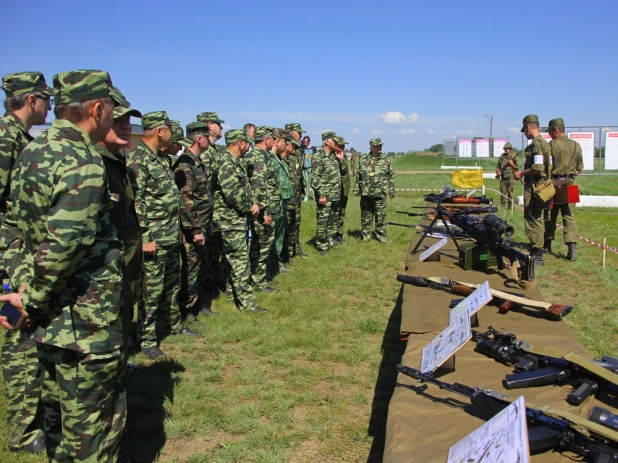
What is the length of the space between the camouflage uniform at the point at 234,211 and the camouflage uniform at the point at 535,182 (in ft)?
15.8

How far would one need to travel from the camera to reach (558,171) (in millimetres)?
8469

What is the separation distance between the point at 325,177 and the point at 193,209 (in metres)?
4.22

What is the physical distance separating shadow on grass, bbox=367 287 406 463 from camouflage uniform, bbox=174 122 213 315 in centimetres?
228

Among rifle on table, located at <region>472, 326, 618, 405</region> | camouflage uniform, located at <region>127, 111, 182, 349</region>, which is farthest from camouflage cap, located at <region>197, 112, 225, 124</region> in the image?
rifle on table, located at <region>472, 326, 618, 405</region>

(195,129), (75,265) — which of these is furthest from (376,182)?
(75,265)

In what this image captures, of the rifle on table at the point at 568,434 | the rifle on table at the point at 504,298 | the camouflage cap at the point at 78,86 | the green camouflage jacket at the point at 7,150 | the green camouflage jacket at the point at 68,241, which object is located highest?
the camouflage cap at the point at 78,86

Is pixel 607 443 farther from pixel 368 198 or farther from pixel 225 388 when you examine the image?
pixel 368 198

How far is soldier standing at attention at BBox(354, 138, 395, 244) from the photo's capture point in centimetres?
987

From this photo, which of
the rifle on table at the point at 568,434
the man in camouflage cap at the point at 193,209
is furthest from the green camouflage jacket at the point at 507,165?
the rifle on table at the point at 568,434

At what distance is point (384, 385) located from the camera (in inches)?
172

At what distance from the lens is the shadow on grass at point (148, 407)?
3463 mm

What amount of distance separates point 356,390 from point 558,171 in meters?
6.14

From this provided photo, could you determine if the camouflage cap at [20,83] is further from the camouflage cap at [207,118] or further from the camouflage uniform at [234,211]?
the camouflage cap at [207,118]

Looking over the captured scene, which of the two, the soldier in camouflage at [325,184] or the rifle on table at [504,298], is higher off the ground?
the soldier in camouflage at [325,184]
